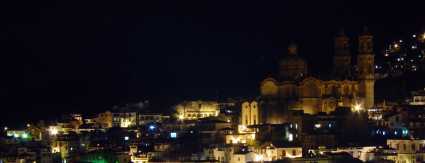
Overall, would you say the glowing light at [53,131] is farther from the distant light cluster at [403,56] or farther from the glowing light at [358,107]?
the distant light cluster at [403,56]

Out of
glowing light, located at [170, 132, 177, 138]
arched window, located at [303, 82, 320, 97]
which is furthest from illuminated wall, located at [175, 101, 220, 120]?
arched window, located at [303, 82, 320, 97]

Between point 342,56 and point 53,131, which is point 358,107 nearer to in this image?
point 342,56

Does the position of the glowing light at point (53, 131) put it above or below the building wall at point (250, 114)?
below

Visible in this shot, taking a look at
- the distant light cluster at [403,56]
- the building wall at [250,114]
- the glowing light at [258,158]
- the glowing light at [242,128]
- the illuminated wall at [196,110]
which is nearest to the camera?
the glowing light at [258,158]

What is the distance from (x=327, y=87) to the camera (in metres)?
47.3

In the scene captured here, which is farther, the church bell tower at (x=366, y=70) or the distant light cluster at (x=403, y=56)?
the distant light cluster at (x=403, y=56)

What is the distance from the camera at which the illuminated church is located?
154ft

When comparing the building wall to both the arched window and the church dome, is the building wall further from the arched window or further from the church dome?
A: the arched window

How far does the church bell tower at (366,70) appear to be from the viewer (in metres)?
47.8

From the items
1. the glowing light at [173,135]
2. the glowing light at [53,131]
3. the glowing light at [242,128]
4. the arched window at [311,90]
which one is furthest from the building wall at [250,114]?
the glowing light at [53,131]

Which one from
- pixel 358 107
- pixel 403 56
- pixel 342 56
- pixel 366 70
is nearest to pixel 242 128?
pixel 358 107

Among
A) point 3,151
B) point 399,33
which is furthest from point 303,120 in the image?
point 399,33

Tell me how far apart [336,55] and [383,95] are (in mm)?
4748

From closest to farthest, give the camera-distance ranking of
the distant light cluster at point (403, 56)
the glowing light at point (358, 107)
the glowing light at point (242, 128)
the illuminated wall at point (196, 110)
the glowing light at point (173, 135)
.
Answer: the glowing light at point (242, 128)
the glowing light at point (358, 107)
the glowing light at point (173, 135)
the illuminated wall at point (196, 110)
the distant light cluster at point (403, 56)
